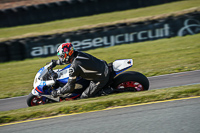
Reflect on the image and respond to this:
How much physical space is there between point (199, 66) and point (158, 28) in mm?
5680

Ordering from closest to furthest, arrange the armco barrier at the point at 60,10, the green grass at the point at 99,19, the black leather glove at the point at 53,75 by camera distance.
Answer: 1. the black leather glove at the point at 53,75
2. the green grass at the point at 99,19
3. the armco barrier at the point at 60,10

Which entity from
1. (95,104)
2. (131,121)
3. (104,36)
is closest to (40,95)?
(95,104)

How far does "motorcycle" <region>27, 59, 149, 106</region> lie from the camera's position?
19.6ft

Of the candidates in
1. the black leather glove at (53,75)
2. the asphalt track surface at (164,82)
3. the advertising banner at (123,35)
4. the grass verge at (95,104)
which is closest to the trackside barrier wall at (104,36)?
the advertising banner at (123,35)

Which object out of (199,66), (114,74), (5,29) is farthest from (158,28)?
(5,29)

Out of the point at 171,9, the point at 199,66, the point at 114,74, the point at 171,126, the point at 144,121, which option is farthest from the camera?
the point at 171,9

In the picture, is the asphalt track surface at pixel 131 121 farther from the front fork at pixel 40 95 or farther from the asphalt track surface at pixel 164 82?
the asphalt track surface at pixel 164 82

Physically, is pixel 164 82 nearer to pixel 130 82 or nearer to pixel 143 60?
pixel 130 82

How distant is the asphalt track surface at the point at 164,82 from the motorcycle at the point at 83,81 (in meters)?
1.20

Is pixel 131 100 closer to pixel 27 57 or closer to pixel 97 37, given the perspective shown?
pixel 97 37

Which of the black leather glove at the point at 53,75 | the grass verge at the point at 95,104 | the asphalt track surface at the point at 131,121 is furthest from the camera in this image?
the black leather glove at the point at 53,75

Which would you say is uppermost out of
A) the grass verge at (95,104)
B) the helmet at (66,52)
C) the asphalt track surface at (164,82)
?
the helmet at (66,52)

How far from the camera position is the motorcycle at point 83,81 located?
19.6 feet

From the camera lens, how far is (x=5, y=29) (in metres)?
20.7
